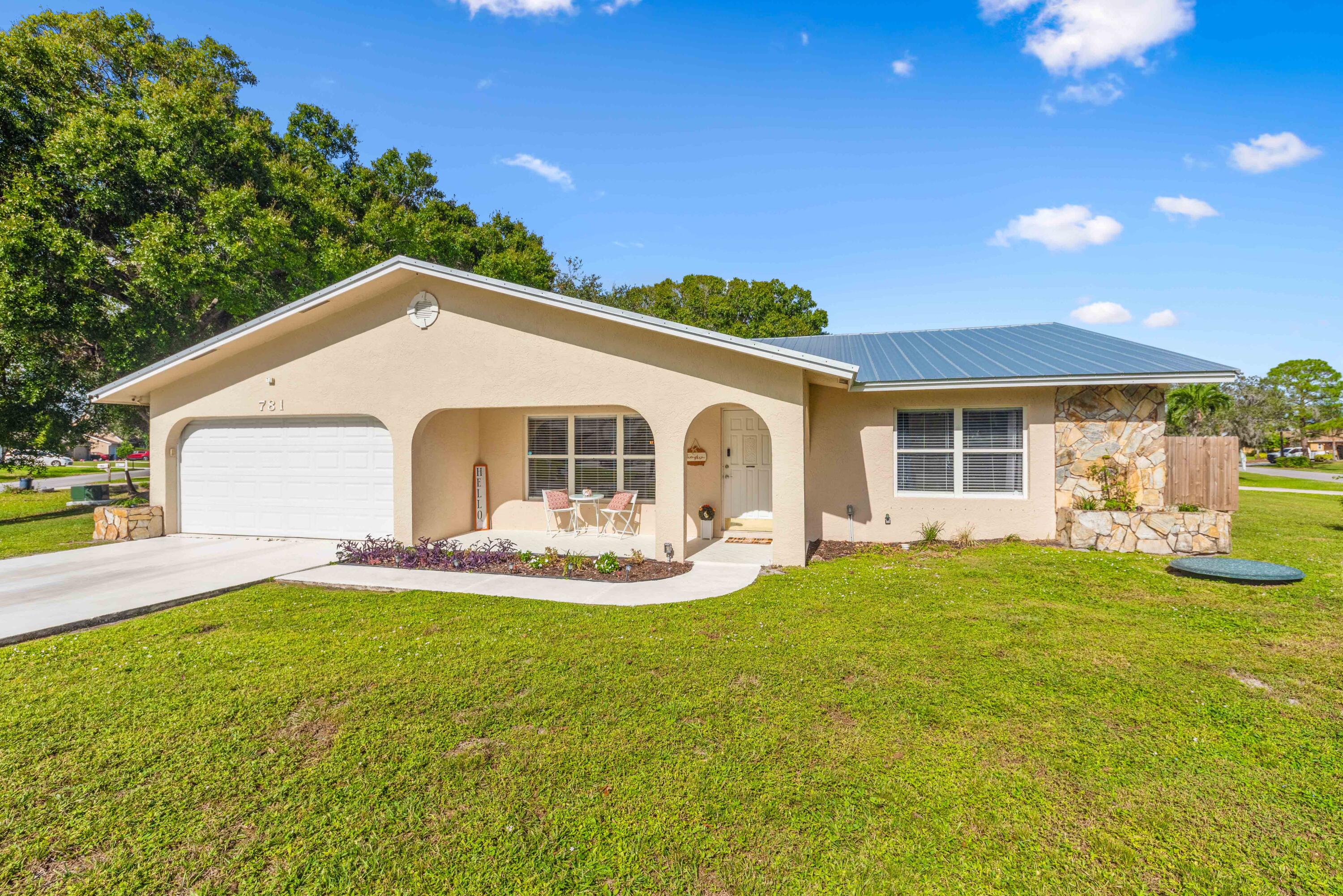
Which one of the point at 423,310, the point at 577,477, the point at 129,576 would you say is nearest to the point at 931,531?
the point at 577,477

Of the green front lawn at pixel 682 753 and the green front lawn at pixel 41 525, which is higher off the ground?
the green front lawn at pixel 41 525

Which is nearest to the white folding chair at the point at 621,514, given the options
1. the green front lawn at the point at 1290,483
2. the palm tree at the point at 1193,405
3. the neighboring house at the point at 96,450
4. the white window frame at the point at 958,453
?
the white window frame at the point at 958,453

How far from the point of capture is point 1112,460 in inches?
397

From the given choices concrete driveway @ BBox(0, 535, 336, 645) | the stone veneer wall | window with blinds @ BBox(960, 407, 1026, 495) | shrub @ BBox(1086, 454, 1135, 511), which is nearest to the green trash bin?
concrete driveway @ BBox(0, 535, 336, 645)

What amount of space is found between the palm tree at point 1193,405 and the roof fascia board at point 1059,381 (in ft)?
70.0

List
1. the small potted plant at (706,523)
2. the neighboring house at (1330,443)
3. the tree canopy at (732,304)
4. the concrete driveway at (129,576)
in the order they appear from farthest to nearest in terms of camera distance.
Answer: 1. the neighboring house at (1330,443)
2. the tree canopy at (732,304)
3. the small potted plant at (706,523)
4. the concrete driveway at (129,576)

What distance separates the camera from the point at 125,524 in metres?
11.3

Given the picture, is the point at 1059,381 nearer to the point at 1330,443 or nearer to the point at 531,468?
the point at 531,468

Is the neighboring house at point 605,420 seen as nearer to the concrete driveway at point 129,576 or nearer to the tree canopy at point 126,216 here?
the concrete driveway at point 129,576

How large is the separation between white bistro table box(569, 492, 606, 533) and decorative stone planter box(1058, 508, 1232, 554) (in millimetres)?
8287

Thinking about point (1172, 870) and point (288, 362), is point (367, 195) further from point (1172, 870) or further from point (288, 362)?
point (1172, 870)

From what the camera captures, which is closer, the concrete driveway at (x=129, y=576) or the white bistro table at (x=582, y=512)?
the concrete driveway at (x=129, y=576)

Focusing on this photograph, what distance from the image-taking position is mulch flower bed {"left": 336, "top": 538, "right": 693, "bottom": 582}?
28.0ft

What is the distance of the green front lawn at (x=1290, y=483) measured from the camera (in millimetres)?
23000
